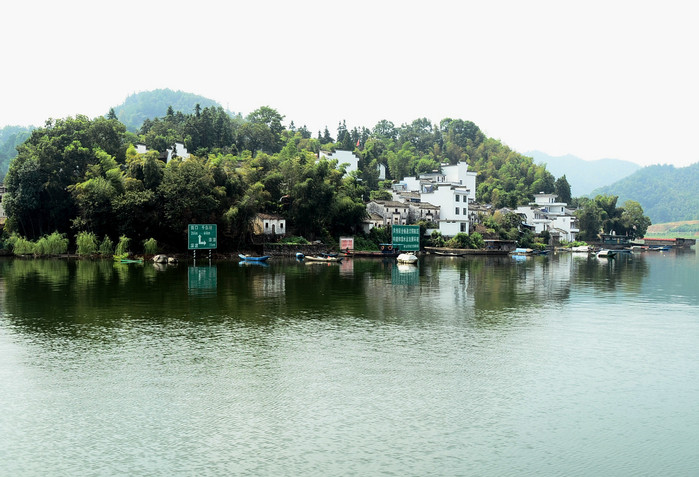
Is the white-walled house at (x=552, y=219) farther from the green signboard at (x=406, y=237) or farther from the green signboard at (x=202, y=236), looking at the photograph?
the green signboard at (x=202, y=236)

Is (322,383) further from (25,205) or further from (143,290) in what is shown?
(25,205)

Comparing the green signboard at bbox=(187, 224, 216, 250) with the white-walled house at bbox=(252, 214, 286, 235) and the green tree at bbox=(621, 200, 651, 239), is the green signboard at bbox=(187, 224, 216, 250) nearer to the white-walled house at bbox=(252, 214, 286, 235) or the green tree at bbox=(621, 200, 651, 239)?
the white-walled house at bbox=(252, 214, 286, 235)

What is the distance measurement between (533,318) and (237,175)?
174 feet

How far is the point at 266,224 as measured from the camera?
259ft

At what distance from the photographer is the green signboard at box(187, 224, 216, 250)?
6738 centimetres

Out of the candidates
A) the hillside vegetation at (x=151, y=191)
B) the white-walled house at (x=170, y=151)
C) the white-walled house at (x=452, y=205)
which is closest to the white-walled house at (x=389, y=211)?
the hillside vegetation at (x=151, y=191)

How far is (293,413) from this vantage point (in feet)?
52.9

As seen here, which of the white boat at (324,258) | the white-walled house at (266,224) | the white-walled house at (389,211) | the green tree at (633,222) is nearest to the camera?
the white boat at (324,258)

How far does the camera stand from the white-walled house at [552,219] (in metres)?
116

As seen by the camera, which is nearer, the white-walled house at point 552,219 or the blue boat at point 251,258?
the blue boat at point 251,258

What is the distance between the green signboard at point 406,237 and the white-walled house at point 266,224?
15.4m

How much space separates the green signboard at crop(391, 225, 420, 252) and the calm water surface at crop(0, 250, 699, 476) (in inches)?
1726

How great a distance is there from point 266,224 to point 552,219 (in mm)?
66021

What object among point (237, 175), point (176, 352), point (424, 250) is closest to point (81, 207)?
point (237, 175)
